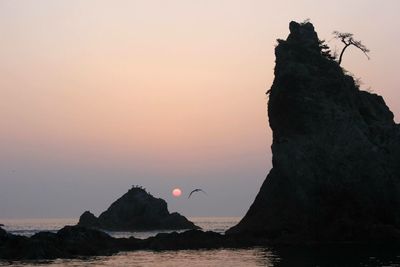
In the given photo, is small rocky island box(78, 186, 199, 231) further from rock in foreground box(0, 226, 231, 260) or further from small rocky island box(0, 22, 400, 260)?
rock in foreground box(0, 226, 231, 260)

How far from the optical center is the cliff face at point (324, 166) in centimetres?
7469

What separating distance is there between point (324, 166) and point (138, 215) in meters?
79.6

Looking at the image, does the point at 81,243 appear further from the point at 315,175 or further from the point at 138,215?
the point at 138,215

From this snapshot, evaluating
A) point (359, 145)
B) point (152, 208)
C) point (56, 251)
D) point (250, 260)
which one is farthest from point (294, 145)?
point (152, 208)

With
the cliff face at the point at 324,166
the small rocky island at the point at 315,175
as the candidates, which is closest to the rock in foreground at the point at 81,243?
the small rocky island at the point at 315,175

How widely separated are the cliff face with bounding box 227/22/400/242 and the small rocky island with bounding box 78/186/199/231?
68.9 metres

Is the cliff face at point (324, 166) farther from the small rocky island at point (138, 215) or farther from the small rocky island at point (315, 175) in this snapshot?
the small rocky island at point (138, 215)

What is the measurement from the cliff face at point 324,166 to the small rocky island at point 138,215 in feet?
226

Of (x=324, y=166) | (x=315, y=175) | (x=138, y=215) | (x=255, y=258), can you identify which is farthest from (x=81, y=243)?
(x=138, y=215)

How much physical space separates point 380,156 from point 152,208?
8305cm

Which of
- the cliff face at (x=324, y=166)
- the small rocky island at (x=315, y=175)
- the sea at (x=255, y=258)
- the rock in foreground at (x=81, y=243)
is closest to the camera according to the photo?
the sea at (x=255, y=258)

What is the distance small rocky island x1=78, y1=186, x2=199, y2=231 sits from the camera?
482 feet

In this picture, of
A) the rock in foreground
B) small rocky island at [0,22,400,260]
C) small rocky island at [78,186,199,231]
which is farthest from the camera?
small rocky island at [78,186,199,231]

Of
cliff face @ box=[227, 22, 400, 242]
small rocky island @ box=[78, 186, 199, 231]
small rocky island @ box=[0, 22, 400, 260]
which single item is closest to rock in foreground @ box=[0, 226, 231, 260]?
small rocky island @ box=[0, 22, 400, 260]
